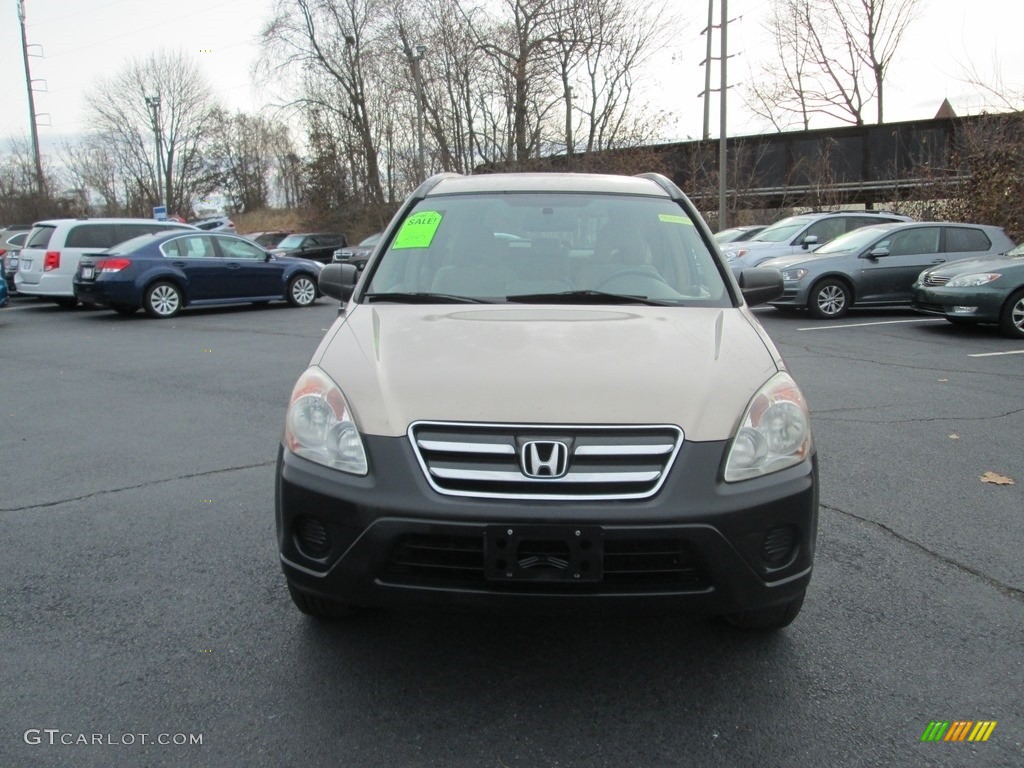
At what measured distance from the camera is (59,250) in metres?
14.5

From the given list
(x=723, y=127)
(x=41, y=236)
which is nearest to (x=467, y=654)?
(x=41, y=236)

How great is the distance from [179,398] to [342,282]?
3.66 meters

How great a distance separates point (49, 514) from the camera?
13.4 feet

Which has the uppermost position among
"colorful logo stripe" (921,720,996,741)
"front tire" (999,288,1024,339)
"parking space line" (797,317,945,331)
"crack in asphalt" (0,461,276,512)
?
"front tire" (999,288,1024,339)

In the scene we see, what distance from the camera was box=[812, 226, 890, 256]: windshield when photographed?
1280cm

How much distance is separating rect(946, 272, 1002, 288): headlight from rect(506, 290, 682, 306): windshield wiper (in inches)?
355

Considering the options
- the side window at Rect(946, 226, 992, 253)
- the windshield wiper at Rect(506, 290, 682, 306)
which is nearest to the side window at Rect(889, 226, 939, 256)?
the side window at Rect(946, 226, 992, 253)

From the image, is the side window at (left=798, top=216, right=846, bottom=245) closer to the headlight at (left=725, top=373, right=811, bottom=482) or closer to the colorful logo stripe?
the headlight at (left=725, top=373, right=811, bottom=482)

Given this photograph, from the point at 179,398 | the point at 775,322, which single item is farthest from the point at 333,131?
the point at 179,398

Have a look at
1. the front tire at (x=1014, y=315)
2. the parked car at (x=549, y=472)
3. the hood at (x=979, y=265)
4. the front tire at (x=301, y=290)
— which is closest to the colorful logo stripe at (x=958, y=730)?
the parked car at (x=549, y=472)

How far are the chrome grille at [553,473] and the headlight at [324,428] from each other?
8.4 inches

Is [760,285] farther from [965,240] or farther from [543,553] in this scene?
[965,240]

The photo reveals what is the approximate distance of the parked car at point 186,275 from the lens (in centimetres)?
1339

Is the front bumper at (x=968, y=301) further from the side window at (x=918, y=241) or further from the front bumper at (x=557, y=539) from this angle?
the front bumper at (x=557, y=539)
